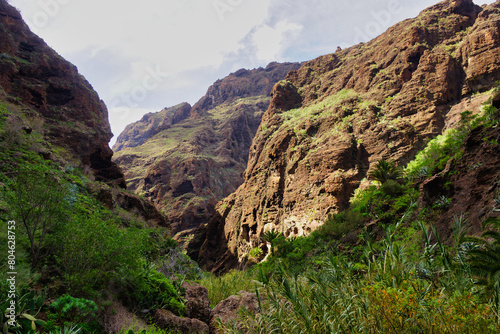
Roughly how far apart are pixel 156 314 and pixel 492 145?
13.6 metres

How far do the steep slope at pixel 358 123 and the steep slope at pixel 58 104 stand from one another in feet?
43.3

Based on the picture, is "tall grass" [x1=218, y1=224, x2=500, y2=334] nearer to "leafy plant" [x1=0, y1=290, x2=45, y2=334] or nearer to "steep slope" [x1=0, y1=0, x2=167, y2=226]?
"leafy plant" [x1=0, y1=290, x2=45, y2=334]

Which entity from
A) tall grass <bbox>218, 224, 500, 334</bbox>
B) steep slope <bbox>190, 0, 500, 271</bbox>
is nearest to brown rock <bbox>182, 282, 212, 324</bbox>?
tall grass <bbox>218, 224, 500, 334</bbox>

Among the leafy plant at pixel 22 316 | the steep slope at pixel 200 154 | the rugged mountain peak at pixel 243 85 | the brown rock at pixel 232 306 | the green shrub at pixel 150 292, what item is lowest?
the brown rock at pixel 232 306

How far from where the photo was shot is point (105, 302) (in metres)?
5.67

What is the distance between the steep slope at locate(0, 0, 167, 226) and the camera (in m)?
26.5

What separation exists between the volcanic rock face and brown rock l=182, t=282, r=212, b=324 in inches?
1014

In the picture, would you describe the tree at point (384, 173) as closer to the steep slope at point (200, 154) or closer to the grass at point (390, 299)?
the grass at point (390, 299)

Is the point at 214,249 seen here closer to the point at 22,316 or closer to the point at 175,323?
the point at 175,323

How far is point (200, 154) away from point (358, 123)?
176ft

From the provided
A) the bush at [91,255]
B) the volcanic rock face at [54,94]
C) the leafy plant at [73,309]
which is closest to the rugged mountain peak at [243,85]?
the volcanic rock face at [54,94]

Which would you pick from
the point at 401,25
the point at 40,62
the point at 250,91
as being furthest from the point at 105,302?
the point at 250,91

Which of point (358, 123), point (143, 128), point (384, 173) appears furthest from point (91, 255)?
point (143, 128)

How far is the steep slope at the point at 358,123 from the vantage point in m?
23.1
